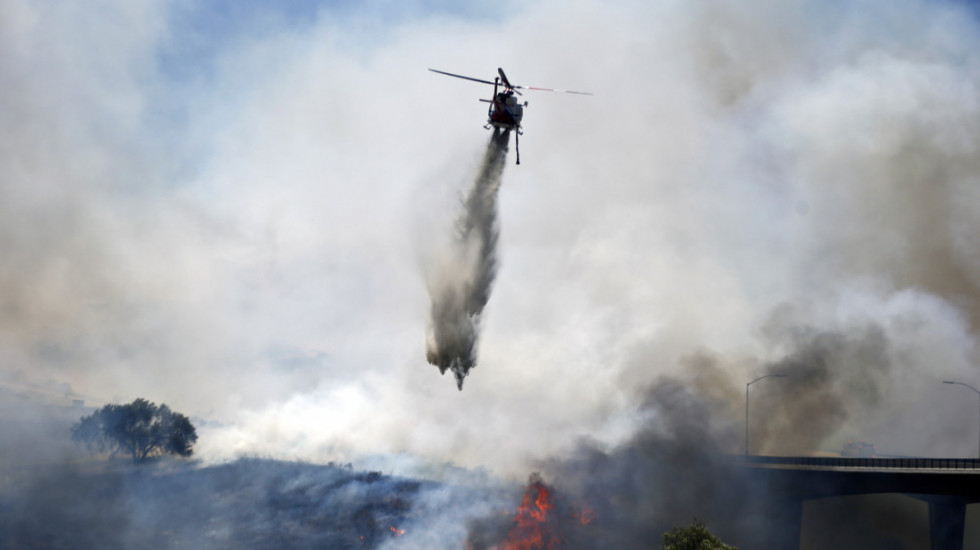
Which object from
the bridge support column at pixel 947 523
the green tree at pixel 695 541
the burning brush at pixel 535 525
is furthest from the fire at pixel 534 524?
the bridge support column at pixel 947 523

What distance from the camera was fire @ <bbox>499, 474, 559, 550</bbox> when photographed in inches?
3115

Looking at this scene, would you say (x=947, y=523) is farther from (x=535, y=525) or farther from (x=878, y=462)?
(x=535, y=525)

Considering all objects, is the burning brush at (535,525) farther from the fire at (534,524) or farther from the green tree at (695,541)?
the green tree at (695,541)

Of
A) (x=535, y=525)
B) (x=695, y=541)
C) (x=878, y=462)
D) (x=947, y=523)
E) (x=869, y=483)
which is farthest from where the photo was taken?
(x=535, y=525)

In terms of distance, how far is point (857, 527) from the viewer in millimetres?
98250

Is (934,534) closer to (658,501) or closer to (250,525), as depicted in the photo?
(658,501)

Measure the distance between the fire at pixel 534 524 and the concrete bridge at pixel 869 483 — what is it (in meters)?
25.6

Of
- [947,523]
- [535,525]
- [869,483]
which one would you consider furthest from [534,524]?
[947,523]

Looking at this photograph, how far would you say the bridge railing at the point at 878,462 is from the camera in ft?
219

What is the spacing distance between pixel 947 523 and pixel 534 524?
46800 mm

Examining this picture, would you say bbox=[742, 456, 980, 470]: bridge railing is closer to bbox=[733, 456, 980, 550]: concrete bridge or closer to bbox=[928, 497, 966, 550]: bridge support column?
bbox=[733, 456, 980, 550]: concrete bridge

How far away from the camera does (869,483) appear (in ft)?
241

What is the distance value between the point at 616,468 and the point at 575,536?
12366 millimetres

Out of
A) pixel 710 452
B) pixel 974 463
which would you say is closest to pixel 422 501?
pixel 710 452
